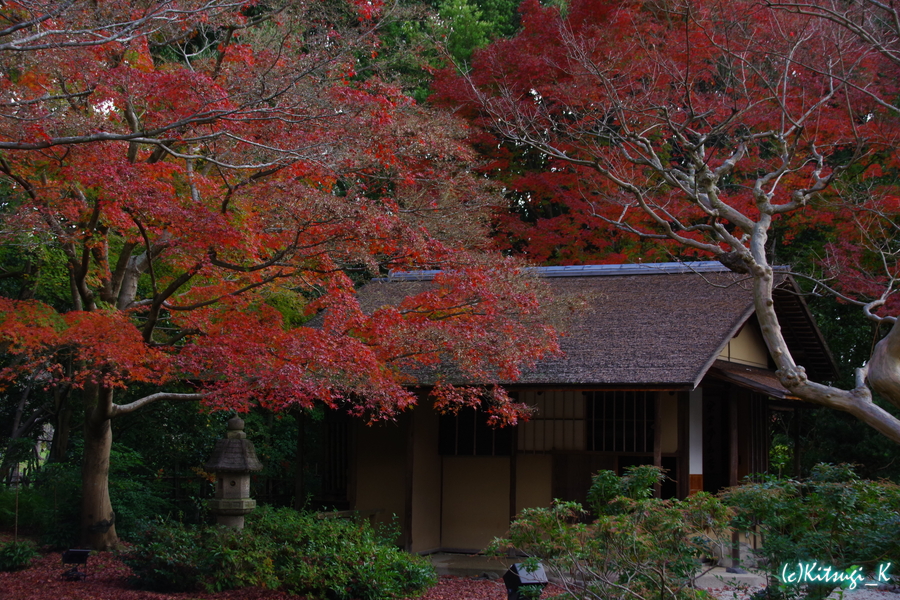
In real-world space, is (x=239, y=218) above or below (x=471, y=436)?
above

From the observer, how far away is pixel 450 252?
30.2ft

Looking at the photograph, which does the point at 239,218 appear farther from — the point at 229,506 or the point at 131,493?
the point at 131,493

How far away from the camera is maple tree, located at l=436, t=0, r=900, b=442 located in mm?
7547

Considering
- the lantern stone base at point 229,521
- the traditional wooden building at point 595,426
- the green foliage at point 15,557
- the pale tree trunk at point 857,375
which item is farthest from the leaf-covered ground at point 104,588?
the pale tree trunk at point 857,375

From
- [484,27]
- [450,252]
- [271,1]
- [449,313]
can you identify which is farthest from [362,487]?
[484,27]

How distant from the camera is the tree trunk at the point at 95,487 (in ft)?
33.7

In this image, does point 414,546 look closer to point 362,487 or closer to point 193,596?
point 362,487

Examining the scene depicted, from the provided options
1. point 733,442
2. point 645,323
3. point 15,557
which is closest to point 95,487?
point 15,557

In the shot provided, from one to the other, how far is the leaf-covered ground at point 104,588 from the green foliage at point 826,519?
3.76 metres

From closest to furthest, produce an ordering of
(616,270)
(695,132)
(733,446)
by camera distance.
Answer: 1. (695,132)
2. (733,446)
3. (616,270)

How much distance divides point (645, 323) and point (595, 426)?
1579mm

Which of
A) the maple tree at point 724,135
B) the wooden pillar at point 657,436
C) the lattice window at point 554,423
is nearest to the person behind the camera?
the maple tree at point 724,135

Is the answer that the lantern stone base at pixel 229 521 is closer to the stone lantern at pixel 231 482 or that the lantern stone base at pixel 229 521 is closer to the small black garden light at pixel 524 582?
the stone lantern at pixel 231 482

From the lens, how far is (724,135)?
1186 cm
